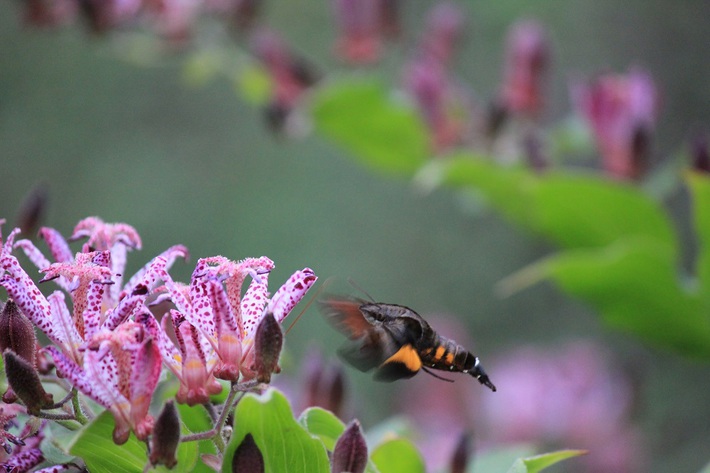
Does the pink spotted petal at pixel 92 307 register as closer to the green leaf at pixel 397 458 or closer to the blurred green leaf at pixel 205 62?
the green leaf at pixel 397 458

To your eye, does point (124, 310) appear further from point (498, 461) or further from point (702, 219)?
point (702, 219)

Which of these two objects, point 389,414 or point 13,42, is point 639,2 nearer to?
point 389,414

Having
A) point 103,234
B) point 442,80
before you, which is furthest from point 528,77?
point 103,234

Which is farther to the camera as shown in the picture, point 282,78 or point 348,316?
point 282,78

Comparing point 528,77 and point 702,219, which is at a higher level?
point 528,77

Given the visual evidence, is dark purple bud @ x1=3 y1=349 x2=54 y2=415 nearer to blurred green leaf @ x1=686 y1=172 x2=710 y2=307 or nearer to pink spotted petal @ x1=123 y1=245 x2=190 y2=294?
pink spotted petal @ x1=123 y1=245 x2=190 y2=294

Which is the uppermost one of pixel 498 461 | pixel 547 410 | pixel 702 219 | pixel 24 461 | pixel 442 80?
pixel 442 80
